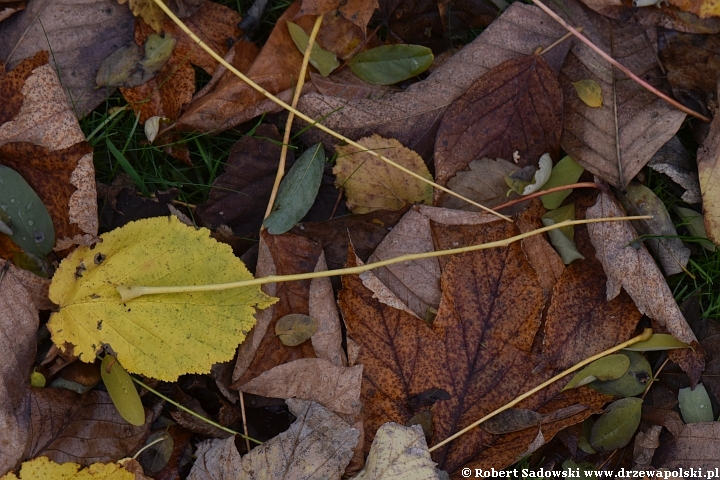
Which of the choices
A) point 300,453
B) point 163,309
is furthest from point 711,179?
point 163,309

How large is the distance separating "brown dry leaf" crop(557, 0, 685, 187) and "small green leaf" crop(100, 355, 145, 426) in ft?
4.38

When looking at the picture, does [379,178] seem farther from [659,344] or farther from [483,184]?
[659,344]

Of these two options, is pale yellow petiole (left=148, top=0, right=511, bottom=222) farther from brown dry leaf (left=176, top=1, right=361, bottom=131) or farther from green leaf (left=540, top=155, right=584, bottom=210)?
green leaf (left=540, top=155, right=584, bottom=210)

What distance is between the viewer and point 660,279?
1.69m

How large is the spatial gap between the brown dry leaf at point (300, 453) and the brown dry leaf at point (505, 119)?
71cm

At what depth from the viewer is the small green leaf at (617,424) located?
168cm

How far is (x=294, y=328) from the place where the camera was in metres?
1.65

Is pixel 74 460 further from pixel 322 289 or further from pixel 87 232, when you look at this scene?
pixel 322 289

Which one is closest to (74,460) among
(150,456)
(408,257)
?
(150,456)

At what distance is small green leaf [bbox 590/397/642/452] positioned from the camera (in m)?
1.68

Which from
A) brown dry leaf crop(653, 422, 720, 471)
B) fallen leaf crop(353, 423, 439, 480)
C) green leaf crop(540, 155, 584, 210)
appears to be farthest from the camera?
green leaf crop(540, 155, 584, 210)

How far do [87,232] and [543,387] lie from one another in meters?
1.26

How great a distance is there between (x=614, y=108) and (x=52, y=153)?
153 cm

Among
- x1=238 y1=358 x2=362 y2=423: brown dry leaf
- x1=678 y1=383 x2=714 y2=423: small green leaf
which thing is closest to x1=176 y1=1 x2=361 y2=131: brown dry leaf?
x1=238 y1=358 x2=362 y2=423: brown dry leaf
